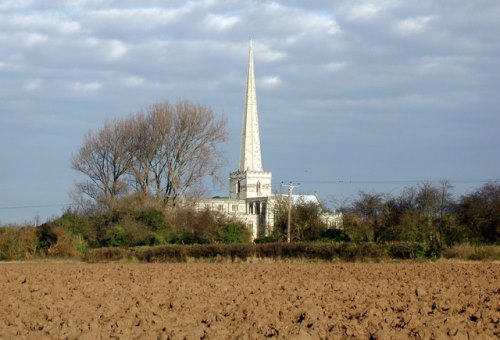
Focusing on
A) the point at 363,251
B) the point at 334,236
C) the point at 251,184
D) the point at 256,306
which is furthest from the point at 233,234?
the point at 251,184

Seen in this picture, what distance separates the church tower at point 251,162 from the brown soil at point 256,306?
69.6 m

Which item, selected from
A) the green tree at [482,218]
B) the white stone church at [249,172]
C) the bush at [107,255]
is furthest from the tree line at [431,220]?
the white stone church at [249,172]

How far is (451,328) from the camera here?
1482cm

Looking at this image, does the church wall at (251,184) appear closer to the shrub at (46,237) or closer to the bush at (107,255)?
the shrub at (46,237)

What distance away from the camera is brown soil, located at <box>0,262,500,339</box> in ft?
50.2

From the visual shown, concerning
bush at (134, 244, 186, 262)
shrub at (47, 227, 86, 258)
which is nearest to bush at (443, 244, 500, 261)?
bush at (134, 244, 186, 262)

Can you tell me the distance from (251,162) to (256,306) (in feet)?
274

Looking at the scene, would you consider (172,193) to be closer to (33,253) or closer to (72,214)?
(72,214)

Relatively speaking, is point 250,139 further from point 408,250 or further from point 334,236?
point 408,250

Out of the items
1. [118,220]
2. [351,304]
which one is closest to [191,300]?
[351,304]

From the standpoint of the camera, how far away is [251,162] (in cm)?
10281

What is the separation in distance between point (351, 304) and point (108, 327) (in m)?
6.10

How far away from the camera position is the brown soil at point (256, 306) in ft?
50.2

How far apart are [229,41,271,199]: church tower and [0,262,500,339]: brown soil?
2741 inches
